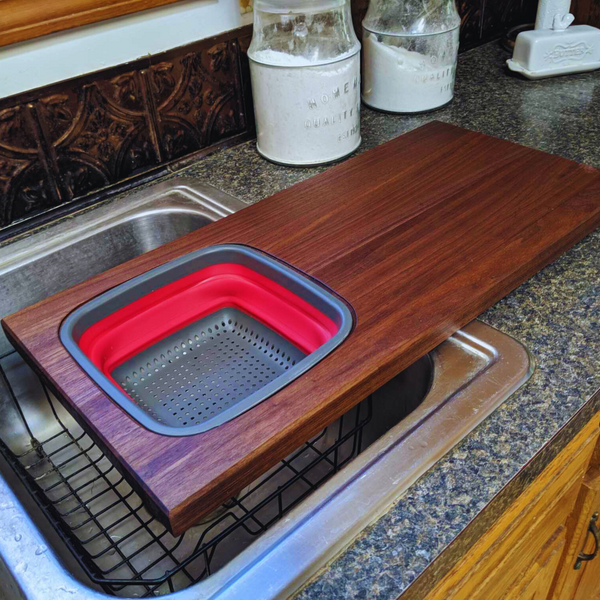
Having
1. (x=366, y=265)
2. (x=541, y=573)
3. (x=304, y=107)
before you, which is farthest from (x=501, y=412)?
(x=304, y=107)

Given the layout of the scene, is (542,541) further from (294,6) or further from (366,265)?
(294,6)

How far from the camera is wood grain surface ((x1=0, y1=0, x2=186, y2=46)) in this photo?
31.4 inches

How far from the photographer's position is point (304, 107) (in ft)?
3.08

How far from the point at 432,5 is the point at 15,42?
2.21 feet

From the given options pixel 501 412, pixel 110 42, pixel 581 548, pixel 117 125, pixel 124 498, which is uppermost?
pixel 110 42

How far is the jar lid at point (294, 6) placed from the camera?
0.91m

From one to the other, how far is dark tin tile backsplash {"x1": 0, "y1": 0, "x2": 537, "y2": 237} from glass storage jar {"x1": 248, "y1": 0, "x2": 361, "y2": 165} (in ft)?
0.33

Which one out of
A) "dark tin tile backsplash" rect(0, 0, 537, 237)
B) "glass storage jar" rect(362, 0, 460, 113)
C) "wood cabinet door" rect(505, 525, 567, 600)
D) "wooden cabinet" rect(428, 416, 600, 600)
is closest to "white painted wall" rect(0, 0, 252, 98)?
"dark tin tile backsplash" rect(0, 0, 537, 237)

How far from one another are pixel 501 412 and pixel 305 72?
560 mm

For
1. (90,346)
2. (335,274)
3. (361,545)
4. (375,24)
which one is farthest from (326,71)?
(361,545)

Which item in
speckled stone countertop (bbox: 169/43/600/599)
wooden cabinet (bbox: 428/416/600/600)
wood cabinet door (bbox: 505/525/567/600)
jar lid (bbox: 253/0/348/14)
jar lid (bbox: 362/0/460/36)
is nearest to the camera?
speckled stone countertop (bbox: 169/43/600/599)

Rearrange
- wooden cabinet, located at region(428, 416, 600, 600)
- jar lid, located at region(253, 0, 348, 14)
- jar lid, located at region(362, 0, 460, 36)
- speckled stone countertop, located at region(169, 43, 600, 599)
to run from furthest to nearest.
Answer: jar lid, located at region(362, 0, 460, 36), jar lid, located at region(253, 0, 348, 14), wooden cabinet, located at region(428, 416, 600, 600), speckled stone countertop, located at region(169, 43, 600, 599)

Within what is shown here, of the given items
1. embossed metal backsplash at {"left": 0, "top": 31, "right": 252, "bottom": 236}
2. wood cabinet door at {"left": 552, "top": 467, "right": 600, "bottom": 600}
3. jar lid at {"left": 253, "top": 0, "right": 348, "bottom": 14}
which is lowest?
wood cabinet door at {"left": 552, "top": 467, "right": 600, "bottom": 600}

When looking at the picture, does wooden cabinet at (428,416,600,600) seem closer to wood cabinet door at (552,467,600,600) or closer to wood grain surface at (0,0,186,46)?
wood cabinet door at (552,467,600,600)
